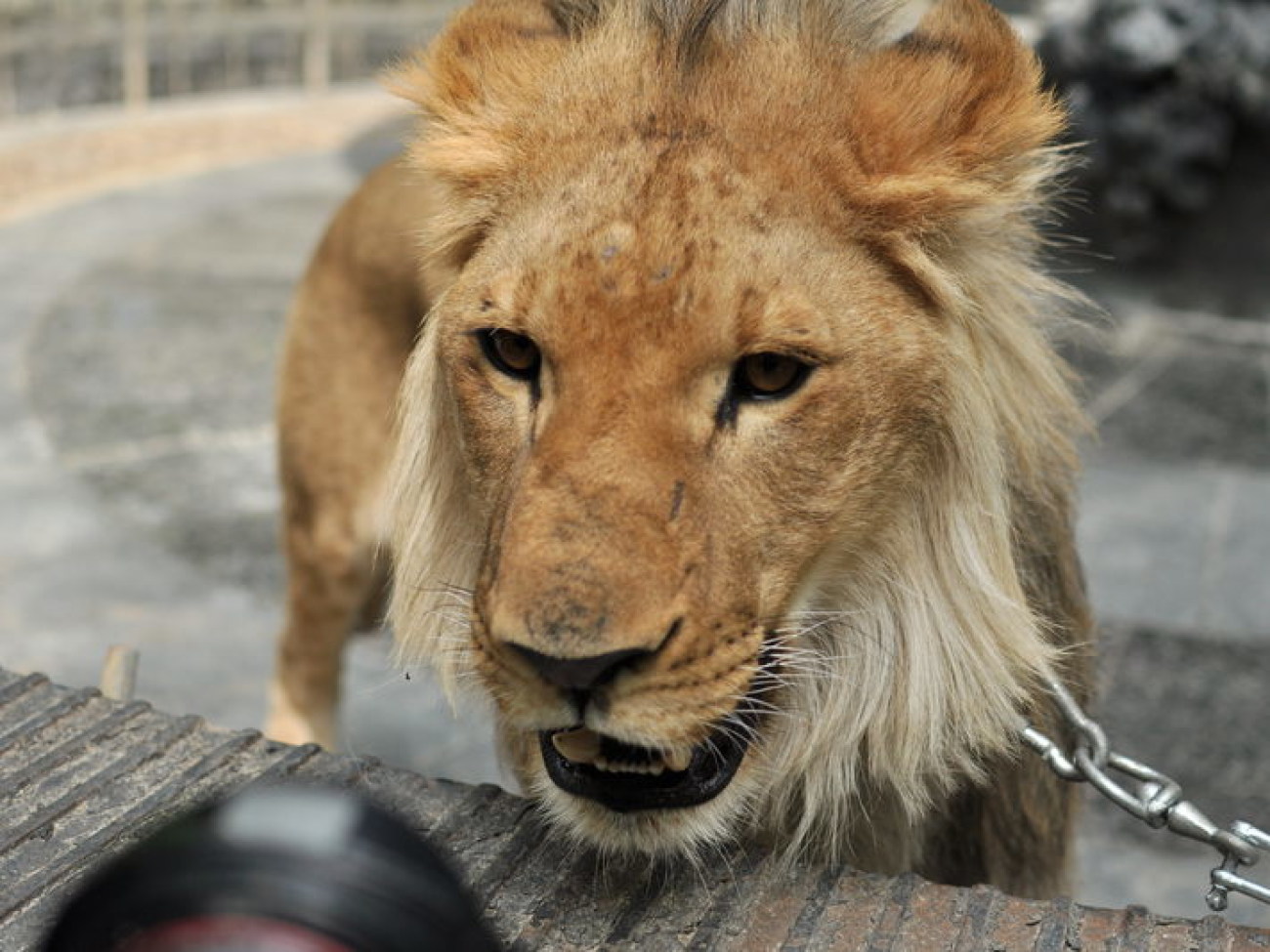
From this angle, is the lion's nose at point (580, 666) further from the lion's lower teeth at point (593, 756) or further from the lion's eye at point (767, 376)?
the lion's eye at point (767, 376)

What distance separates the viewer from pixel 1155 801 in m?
1.87

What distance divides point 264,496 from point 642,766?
14.5 ft

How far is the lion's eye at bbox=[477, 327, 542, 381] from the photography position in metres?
1.96

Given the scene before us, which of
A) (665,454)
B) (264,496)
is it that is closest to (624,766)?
(665,454)

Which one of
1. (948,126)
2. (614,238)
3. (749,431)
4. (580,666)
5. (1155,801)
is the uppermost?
(948,126)

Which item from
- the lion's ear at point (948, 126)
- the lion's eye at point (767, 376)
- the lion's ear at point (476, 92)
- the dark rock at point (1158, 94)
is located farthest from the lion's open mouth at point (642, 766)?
the dark rock at point (1158, 94)

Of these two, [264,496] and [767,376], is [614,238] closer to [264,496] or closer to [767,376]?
[767,376]

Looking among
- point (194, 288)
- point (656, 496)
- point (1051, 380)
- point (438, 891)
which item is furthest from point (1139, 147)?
point (438, 891)

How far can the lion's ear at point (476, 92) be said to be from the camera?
2.14 meters

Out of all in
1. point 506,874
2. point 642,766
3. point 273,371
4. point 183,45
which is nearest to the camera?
point 506,874

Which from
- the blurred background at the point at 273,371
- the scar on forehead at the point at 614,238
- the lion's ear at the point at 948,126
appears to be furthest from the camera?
the blurred background at the point at 273,371

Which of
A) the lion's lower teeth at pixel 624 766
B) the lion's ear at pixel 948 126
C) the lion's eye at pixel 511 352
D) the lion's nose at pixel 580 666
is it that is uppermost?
the lion's ear at pixel 948 126

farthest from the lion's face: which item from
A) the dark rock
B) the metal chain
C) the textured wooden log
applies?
the dark rock

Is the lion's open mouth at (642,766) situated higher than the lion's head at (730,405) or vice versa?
the lion's head at (730,405)
